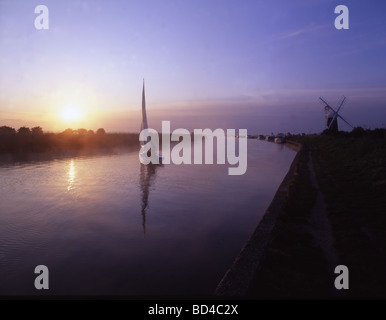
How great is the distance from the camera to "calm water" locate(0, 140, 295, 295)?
6586mm

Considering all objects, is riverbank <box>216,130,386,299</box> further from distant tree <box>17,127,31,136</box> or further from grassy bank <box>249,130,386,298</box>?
distant tree <box>17,127,31,136</box>

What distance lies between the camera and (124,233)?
9.78 meters

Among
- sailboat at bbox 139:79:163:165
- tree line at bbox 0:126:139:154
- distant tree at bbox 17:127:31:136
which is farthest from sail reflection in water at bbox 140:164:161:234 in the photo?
distant tree at bbox 17:127:31:136

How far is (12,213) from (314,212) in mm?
11897

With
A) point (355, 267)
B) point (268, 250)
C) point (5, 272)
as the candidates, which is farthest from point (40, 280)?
point (355, 267)

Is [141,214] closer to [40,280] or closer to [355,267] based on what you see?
[40,280]

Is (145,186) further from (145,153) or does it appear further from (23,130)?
(23,130)

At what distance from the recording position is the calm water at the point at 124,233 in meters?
6.59

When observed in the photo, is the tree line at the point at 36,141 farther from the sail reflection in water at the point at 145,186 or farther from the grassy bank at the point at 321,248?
the grassy bank at the point at 321,248

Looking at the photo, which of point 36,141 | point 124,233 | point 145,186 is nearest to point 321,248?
point 124,233

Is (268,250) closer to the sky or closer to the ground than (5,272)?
closer to the sky
